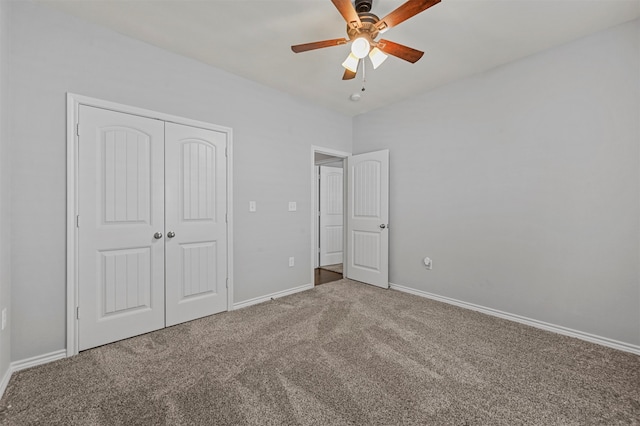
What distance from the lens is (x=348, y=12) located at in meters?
1.76

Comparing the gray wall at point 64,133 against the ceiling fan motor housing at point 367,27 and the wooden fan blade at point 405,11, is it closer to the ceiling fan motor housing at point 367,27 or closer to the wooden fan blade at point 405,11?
Answer: the ceiling fan motor housing at point 367,27

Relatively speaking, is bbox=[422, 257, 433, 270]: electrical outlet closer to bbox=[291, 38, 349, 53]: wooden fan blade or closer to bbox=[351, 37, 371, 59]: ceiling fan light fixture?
bbox=[351, 37, 371, 59]: ceiling fan light fixture

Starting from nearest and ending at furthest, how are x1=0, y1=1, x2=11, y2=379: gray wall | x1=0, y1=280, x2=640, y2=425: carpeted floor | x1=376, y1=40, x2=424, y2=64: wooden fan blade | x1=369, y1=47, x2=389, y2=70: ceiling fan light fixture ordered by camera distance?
x1=0, y1=280, x2=640, y2=425: carpeted floor, x1=0, y1=1, x2=11, y2=379: gray wall, x1=376, y1=40, x2=424, y2=64: wooden fan blade, x1=369, y1=47, x2=389, y2=70: ceiling fan light fixture

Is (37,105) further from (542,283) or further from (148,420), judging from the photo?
(542,283)

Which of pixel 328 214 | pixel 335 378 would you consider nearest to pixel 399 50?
pixel 335 378

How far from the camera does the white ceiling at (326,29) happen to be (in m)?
2.04

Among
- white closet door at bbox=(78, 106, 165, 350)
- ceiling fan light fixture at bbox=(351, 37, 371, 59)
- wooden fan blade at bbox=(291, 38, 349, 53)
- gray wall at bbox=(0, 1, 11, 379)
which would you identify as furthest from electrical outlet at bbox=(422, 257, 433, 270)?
gray wall at bbox=(0, 1, 11, 379)

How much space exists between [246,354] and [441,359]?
1.51 meters

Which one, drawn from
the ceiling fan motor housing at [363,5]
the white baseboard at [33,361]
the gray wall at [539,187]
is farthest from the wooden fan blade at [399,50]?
the white baseboard at [33,361]

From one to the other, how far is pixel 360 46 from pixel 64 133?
7.72ft

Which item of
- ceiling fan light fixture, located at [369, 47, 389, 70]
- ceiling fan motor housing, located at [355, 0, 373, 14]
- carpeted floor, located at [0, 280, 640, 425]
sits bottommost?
carpeted floor, located at [0, 280, 640, 425]

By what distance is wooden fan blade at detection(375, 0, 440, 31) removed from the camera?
1.64 meters

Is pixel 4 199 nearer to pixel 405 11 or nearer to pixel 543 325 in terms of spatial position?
pixel 405 11

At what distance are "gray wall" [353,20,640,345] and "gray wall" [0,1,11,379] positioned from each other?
12.5 feet
